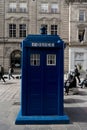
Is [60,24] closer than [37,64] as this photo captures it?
No

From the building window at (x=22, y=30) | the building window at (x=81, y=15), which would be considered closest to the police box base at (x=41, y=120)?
the building window at (x=22, y=30)

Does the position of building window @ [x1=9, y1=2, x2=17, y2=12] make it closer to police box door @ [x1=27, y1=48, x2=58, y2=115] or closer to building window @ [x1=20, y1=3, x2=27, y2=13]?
building window @ [x1=20, y1=3, x2=27, y2=13]

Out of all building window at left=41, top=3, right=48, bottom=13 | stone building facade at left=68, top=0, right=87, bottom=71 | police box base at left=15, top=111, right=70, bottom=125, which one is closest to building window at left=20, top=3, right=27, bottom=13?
building window at left=41, top=3, right=48, bottom=13

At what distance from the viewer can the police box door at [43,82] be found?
7.91 meters

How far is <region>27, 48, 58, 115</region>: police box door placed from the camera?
7.91m

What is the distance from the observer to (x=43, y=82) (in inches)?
313

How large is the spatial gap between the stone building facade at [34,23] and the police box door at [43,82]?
37065 millimetres

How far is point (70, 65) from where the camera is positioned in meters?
45.2

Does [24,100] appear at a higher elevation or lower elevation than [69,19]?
lower

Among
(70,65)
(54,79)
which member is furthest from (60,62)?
(70,65)

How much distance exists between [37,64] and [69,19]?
126 ft

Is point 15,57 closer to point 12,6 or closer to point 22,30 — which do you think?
point 22,30

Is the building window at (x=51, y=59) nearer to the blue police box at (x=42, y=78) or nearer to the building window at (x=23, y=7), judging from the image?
the blue police box at (x=42, y=78)

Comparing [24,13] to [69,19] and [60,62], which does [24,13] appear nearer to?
[69,19]
